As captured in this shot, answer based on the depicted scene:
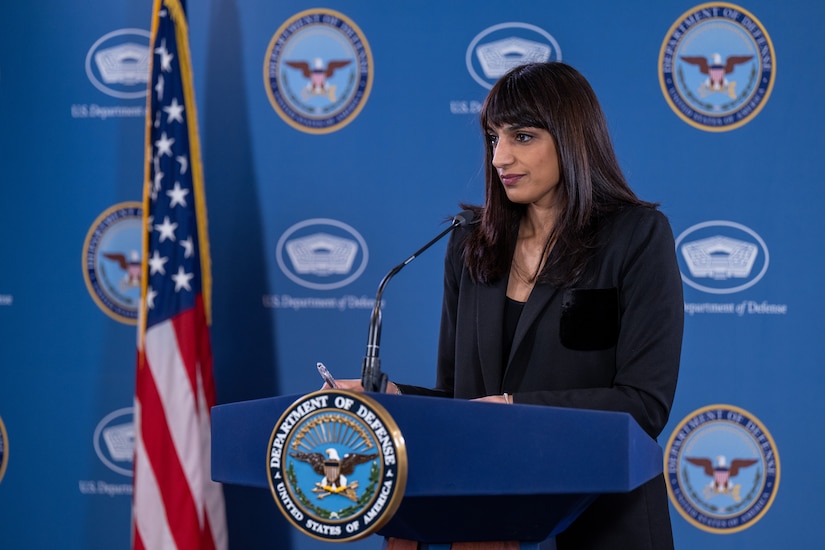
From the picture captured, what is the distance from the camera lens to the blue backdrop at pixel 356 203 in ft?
10.0

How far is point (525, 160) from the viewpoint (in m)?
1.79

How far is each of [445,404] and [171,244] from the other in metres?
2.13

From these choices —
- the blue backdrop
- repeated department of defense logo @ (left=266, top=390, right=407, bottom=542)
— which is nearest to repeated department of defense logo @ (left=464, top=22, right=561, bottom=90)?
the blue backdrop

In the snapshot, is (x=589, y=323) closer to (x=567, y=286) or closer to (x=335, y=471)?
(x=567, y=286)

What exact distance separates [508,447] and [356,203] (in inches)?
88.5

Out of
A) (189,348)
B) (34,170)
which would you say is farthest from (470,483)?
(34,170)

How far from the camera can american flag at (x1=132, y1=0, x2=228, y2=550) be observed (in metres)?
3.00

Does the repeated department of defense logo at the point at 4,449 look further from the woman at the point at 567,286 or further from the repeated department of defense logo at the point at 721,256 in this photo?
the repeated department of defense logo at the point at 721,256

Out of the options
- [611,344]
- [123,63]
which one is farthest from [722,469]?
[123,63]

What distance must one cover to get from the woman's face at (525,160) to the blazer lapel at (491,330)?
196mm

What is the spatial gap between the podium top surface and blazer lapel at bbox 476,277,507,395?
0.57 m

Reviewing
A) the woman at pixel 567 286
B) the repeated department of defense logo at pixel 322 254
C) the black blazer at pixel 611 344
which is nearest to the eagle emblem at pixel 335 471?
the woman at pixel 567 286

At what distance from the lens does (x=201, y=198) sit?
3.17m

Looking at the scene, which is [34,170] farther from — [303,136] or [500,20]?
[500,20]
